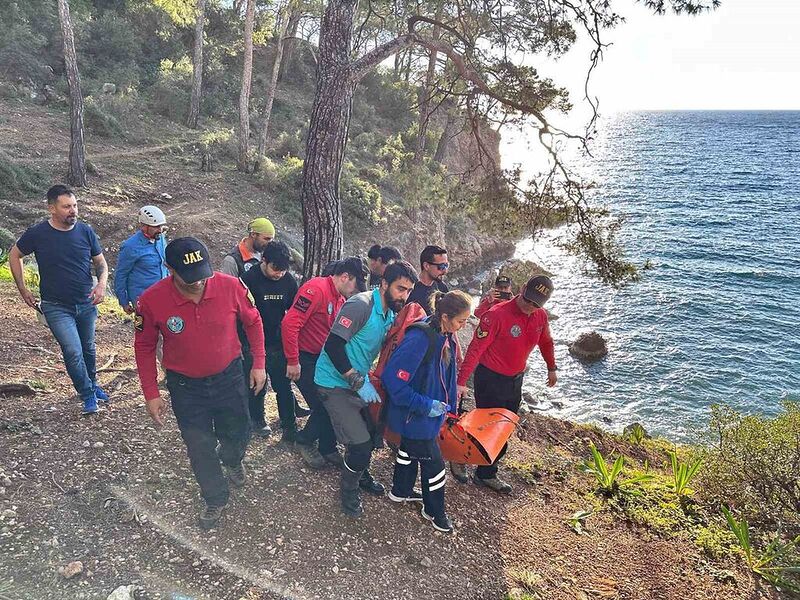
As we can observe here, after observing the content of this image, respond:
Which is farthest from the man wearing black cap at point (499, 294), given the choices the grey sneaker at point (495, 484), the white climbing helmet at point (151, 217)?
the white climbing helmet at point (151, 217)

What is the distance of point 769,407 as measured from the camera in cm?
1314

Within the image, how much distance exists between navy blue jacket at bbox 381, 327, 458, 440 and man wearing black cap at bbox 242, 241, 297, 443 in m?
1.30

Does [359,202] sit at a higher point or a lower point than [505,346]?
higher

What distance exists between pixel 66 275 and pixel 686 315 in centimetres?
2026

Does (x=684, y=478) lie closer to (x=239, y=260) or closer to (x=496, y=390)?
(x=496, y=390)

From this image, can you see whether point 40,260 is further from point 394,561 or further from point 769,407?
point 769,407

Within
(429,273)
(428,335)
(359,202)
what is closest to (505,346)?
(429,273)

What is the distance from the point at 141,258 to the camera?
4926 mm

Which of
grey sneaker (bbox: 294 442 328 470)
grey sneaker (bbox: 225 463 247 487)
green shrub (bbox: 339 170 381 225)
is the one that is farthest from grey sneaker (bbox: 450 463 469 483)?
green shrub (bbox: 339 170 381 225)

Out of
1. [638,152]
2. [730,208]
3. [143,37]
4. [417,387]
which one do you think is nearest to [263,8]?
[143,37]

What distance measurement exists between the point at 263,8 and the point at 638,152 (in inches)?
2530

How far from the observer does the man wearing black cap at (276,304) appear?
425 cm

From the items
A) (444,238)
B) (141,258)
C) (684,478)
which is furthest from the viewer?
(444,238)

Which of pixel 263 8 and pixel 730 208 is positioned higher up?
pixel 263 8
